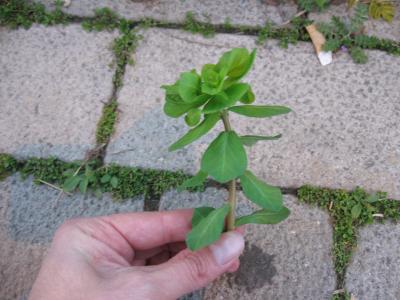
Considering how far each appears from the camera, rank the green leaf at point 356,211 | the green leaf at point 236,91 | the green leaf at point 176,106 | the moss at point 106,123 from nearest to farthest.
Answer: the green leaf at point 236,91
the green leaf at point 176,106
the green leaf at point 356,211
the moss at point 106,123

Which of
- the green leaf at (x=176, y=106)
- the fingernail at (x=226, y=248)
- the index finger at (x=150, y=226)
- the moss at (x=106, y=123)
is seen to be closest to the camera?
the green leaf at (x=176, y=106)

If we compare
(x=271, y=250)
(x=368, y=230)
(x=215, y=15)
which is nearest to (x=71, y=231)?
(x=271, y=250)

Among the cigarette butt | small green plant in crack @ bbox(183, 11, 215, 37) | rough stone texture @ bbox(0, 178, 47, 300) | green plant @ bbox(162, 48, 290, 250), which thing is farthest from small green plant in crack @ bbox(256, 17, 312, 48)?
rough stone texture @ bbox(0, 178, 47, 300)

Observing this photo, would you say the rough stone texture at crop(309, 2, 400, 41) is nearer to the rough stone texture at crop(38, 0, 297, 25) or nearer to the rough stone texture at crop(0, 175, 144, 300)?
the rough stone texture at crop(38, 0, 297, 25)

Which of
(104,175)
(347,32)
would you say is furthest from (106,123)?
(347,32)

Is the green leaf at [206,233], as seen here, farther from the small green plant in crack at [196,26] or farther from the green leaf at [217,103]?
the small green plant in crack at [196,26]

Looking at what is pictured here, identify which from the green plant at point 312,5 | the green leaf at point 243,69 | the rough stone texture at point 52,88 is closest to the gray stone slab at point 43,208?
the rough stone texture at point 52,88
